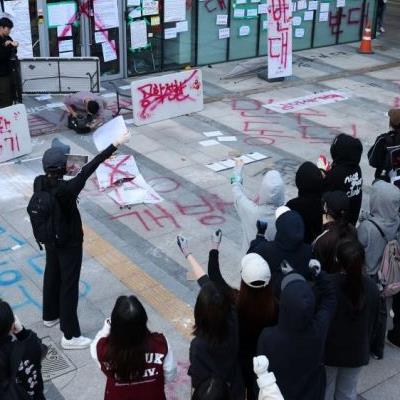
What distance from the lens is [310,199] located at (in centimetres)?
576

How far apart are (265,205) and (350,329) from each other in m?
1.35

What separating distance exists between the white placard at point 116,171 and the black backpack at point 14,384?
5322 millimetres

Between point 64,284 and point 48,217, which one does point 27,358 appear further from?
point 64,284

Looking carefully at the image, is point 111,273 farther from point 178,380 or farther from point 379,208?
point 379,208

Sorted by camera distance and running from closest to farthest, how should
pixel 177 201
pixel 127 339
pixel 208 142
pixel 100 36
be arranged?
1. pixel 127 339
2. pixel 177 201
3. pixel 208 142
4. pixel 100 36

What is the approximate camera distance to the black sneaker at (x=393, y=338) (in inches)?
234

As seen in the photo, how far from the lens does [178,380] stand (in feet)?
18.2

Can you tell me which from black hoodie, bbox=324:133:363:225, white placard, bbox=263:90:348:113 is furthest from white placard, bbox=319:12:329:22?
black hoodie, bbox=324:133:363:225

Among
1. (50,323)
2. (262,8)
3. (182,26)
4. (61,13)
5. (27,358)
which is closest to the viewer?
(27,358)

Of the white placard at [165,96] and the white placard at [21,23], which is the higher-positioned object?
the white placard at [21,23]

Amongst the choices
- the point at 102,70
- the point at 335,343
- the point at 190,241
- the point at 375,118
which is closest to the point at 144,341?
→ the point at 335,343

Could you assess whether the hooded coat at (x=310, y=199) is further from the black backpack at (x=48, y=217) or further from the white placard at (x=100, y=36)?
the white placard at (x=100, y=36)

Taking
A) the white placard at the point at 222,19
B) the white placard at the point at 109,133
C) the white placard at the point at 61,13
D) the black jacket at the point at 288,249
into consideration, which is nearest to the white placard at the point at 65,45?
the white placard at the point at 61,13

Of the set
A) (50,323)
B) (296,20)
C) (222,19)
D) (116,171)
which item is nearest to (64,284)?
(50,323)
